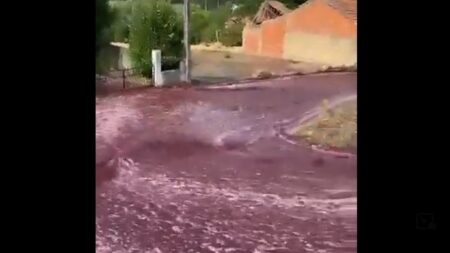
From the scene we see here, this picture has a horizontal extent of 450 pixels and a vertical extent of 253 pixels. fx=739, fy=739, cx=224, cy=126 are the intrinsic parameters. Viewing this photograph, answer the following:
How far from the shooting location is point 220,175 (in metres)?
2.19

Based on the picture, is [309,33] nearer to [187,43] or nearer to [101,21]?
[187,43]

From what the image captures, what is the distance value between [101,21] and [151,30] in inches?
6.0

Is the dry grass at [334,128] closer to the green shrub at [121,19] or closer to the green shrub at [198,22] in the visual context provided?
the green shrub at [198,22]

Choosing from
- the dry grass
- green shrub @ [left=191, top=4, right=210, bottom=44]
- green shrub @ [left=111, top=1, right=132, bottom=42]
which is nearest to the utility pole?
green shrub @ [left=191, top=4, right=210, bottom=44]

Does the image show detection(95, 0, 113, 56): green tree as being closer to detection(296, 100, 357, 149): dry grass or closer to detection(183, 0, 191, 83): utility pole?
detection(183, 0, 191, 83): utility pole

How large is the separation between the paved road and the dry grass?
38 millimetres

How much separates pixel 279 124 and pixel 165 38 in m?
0.44

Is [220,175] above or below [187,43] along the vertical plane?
below

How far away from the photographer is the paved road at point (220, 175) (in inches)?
84.7

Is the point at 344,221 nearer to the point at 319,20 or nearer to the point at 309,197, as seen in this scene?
the point at 309,197

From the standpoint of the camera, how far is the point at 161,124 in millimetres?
2217

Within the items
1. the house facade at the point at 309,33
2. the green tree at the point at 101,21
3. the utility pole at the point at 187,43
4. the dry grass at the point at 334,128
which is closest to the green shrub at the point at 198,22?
the utility pole at the point at 187,43

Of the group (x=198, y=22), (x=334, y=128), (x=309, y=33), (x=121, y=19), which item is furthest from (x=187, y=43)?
(x=334, y=128)
